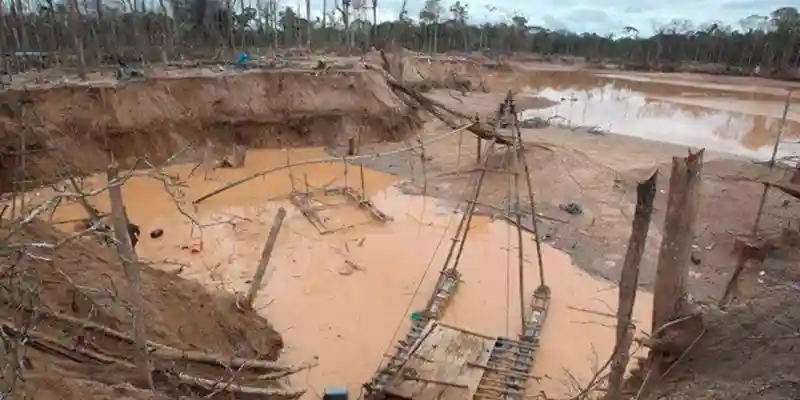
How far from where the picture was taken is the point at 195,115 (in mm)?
17859

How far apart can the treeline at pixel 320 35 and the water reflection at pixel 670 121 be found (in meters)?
13.7

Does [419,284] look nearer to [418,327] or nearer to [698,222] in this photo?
[418,327]

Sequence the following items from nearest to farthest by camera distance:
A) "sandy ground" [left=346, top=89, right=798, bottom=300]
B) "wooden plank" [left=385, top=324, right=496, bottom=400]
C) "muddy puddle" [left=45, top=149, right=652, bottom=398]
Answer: "wooden plank" [left=385, top=324, right=496, bottom=400]
"muddy puddle" [left=45, top=149, right=652, bottom=398]
"sandy ground" [left=346, top=89, right=798, bottom=300]

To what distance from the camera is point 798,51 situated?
42219 millimetres

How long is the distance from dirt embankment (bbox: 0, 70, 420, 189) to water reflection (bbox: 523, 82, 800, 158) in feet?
33.9

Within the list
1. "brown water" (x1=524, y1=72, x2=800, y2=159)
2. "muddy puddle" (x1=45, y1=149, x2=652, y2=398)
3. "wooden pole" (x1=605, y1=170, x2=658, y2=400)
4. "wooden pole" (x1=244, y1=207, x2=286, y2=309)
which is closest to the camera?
"wooden pole" (x1=605, y1=170, x2=658, y2=400)

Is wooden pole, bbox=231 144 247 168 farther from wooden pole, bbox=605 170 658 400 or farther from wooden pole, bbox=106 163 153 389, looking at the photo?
wooden pole, bbox=605 170 658 400

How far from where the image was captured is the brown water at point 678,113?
23.7 meters

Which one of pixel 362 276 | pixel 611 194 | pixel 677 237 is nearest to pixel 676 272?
pixel 677 237

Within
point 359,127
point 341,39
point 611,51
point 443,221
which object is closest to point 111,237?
point 443,221

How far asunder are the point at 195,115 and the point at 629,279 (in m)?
16.1

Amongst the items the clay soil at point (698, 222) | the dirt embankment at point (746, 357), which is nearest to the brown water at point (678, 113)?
the clay soil at point (698, 222)

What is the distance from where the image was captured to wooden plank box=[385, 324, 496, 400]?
6.15m

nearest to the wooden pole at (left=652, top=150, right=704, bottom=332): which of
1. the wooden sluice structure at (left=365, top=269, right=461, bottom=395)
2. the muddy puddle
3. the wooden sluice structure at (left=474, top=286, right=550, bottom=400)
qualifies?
the muddy puddle
